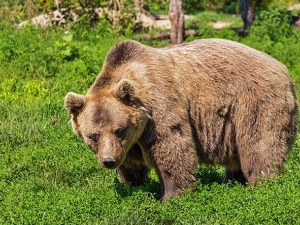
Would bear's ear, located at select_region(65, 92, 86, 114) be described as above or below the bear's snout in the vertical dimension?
above

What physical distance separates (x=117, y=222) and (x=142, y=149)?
88cm

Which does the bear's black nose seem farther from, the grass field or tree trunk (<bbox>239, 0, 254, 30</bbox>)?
tree trunk (<bbox>239, 0, 254, 30</bbox>)

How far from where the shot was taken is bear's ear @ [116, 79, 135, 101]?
255 inches

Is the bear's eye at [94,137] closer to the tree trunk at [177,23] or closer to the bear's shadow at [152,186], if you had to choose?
the bear's shadow at [152,186]

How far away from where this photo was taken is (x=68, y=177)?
307 inches

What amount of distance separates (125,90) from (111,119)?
0.27 meters

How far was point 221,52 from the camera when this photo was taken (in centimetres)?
726

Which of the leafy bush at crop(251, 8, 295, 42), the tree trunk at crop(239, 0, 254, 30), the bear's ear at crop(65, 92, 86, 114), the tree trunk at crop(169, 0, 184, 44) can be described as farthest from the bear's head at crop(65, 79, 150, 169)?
the tree trunk at crop(239, 0, 254, 30)

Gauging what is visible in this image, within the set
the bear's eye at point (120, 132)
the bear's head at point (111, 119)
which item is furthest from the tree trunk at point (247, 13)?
the bear's eye at point (120, 132)

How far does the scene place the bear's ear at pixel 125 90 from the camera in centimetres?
648

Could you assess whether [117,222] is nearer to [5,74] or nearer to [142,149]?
[142,149]

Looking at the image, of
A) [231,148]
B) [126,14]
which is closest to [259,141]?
[231,148]

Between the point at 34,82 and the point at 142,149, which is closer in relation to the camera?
the point at 142,149

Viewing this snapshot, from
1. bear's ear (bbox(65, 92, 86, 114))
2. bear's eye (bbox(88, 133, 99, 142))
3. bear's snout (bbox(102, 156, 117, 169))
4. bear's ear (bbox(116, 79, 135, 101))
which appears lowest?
bear's snout (bbox(102, 156, 117, 169))
